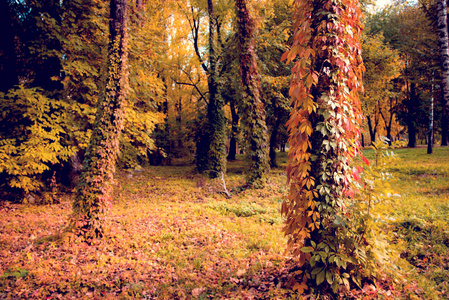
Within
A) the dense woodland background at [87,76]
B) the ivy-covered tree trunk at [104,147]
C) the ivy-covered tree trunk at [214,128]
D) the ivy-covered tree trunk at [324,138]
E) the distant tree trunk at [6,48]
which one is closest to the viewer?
the ivy-covered tree trunk at [324,138]

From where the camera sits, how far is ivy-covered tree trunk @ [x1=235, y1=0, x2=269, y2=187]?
33.8 feet

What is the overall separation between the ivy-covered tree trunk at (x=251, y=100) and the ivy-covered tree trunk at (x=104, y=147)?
5835 mm

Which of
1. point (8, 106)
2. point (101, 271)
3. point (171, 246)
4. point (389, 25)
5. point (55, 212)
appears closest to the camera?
point (101, 271)

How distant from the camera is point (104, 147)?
5.15m

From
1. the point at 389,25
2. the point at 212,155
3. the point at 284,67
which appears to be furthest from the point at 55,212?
the point at 389,25

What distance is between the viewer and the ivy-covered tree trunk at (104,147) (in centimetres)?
502

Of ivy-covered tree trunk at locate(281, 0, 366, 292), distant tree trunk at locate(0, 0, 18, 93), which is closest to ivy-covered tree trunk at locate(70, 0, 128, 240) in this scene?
ivy-covered tree trunk at locate(281, 0, 366, 292)

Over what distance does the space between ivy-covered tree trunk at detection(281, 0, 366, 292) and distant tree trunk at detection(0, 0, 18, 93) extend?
946 cm

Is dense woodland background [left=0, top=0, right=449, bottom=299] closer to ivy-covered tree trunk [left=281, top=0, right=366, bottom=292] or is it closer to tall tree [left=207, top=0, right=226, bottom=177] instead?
ivy-covered tree trunk [left=281, top=0, right=366, bottom=292]

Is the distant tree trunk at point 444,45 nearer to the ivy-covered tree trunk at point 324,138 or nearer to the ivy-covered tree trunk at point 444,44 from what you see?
the ivy-covered tree trunk at point 444,44

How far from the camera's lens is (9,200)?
26.6 feet

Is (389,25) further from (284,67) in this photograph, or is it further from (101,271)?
(101,271)

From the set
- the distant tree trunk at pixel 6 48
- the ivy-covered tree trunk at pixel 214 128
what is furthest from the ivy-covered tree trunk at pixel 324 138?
the ivy-covered tree trunk at pixel 214 128

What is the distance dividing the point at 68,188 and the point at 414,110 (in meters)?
30.8
